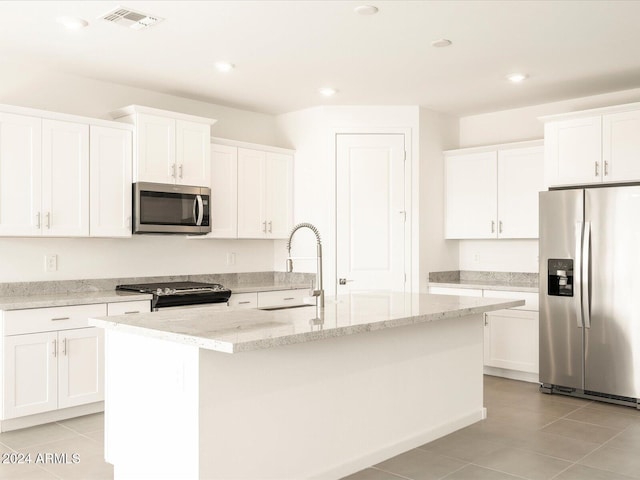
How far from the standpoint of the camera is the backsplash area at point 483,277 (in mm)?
5832

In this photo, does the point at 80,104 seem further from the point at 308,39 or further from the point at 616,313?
the point at 616,313

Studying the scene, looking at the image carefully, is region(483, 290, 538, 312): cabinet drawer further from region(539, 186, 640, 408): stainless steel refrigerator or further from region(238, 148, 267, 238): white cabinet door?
region(238, 148, 267, 238): white cabinet door

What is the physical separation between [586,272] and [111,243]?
12.7 feet

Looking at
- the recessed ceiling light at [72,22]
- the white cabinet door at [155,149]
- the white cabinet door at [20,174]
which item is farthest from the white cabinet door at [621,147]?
the white cabinet door at [20,174]

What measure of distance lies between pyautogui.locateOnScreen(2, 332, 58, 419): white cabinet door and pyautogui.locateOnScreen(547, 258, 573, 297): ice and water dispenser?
12.6ft

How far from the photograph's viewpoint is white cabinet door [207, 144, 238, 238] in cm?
532

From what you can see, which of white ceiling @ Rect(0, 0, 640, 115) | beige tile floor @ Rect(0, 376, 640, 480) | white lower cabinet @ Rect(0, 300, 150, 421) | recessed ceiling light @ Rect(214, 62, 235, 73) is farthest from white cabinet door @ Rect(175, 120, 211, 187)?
beige tile floor @ Rect(0, 376, 640, 480)

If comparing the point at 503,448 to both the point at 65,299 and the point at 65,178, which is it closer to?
the point at 65,299

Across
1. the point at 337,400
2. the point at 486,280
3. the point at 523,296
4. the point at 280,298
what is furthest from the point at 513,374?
the point at 337,400

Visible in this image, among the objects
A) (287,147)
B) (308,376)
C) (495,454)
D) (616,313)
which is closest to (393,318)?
(308,376)

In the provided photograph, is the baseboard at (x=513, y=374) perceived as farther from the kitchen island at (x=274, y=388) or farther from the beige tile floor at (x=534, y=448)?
the kitchen island at (x=274, y=388)

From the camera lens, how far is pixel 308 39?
153 inches

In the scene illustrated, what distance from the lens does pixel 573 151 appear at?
193 inches

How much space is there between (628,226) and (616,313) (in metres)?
0.68
